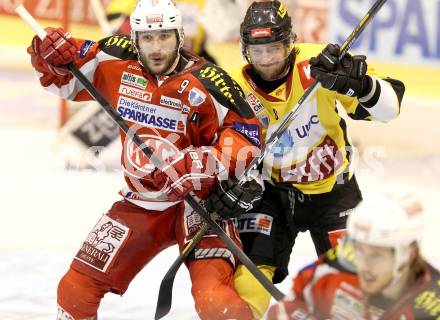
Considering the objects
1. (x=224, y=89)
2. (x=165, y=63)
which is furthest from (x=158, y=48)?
(x=224, y=89)

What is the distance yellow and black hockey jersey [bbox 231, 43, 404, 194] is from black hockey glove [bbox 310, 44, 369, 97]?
145mm

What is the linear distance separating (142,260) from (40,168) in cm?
305

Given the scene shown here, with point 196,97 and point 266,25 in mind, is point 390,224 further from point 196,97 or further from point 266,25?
point 266,25

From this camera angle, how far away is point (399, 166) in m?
6.76

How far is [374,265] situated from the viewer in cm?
273

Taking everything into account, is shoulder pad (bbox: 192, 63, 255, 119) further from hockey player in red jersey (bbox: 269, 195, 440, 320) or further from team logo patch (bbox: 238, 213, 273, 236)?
hockey player in red jersey (bbox: 269, 195, 440, 320)

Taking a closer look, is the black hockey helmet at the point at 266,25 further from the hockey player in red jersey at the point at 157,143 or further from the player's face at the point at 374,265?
the player's face at the point at 374,265

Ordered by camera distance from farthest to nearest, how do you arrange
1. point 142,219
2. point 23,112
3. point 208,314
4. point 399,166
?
point 23,112 < point 399,166 < point 142,219 < point 208,314

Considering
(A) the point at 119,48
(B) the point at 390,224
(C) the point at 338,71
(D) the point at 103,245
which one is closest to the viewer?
(B) the point at 390,224

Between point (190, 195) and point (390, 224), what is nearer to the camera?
point (390, 224)

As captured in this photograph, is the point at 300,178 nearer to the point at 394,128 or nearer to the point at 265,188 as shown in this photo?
the point at 265,188

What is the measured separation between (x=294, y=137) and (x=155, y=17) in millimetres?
729

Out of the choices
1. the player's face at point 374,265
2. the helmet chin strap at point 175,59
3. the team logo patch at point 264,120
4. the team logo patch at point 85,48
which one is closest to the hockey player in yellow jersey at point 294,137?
the team logo patch at point 264,120

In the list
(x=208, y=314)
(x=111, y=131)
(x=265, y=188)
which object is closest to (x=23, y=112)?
(x=111, y=131)
